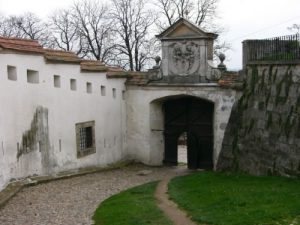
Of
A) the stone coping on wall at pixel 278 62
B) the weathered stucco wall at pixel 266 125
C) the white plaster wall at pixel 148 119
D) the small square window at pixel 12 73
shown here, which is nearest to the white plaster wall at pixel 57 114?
the small square window at pixel 12 73

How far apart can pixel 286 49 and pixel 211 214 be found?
270 inches

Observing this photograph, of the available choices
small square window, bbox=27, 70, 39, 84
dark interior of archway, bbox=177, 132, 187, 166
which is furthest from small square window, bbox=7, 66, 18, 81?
A: dark interior of archway, bbox=177, 132, 187, 166

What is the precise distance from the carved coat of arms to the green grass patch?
22.4ft

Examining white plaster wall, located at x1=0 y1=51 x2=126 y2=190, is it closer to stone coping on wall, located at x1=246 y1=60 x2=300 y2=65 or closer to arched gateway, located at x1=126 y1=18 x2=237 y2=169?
arched gateway, located at x1=126 y1=18 x2=237 y2=169

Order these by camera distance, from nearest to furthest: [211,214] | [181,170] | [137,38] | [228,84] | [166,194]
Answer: [211,214]
[166,194]
[228,84]
[181,170]
[137,38]

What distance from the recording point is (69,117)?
17812 millimetres

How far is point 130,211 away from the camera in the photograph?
469 inches

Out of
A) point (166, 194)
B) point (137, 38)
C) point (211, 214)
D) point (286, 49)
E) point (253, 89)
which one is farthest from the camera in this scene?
point (137, 38)

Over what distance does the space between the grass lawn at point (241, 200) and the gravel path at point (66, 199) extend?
2.16 m

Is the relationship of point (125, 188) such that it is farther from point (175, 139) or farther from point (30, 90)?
point (175, 139)

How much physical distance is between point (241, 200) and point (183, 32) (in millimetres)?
10323

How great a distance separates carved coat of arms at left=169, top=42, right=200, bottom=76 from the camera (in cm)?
2025

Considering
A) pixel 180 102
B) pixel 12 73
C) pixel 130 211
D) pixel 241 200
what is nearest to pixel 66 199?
pixel 130 211

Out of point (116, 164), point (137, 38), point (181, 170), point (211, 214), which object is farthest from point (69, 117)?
point (137, 38)
